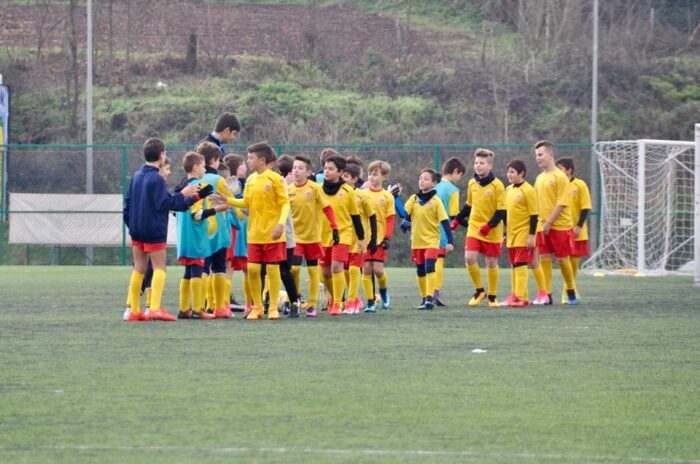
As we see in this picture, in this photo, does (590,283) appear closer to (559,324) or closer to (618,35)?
(559,324)

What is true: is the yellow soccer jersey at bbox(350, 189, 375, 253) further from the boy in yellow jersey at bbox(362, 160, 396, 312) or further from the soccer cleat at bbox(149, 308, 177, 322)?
the soccer cleat at bbox(149, 308, 177, 322)

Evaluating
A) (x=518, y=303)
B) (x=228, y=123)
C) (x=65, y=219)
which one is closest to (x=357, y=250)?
(x=228, y=123)

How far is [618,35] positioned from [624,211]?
1933cm

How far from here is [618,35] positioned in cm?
4438

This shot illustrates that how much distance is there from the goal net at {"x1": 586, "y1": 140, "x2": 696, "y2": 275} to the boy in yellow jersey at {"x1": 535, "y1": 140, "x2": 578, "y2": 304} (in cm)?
925

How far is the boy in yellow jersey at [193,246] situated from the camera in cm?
1299

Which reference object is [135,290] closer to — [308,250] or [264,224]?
[264,224]

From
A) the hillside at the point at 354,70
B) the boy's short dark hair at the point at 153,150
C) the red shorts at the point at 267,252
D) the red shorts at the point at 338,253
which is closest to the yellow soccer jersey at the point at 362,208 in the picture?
the red shorts at the point at 338,253

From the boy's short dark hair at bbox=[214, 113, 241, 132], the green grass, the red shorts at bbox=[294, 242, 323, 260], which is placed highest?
the boy's short dark hair at bbox=[214, 113, 241, 132]

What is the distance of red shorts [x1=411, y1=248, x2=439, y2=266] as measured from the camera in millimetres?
14898

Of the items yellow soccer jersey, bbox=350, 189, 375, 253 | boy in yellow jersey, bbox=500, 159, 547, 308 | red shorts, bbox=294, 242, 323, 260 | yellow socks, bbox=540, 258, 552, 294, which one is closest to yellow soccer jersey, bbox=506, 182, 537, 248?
boy in yellow jersey, bbox=500, 159, 547, 308

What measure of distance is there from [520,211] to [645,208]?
11284 millimetres

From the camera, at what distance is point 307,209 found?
44.5 ft

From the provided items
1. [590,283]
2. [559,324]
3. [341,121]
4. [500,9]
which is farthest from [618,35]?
[559,324]
